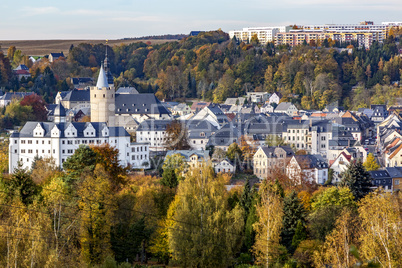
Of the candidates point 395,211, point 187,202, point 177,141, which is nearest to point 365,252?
point 395,211

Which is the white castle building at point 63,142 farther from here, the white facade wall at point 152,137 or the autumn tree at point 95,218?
the autumn tree at point 95,218

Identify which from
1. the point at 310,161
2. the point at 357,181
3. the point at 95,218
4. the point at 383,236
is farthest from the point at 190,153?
the point at 383,236

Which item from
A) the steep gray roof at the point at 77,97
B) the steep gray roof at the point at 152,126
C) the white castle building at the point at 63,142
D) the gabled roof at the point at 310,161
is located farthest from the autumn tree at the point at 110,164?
the steep gray roof at the point at 77,97

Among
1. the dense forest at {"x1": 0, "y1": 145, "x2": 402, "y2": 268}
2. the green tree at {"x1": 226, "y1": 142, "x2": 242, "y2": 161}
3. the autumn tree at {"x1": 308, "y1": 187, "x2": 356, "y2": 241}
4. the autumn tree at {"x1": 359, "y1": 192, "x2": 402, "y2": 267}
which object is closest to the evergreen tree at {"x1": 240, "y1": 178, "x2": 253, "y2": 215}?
the dense forest at {"x1": 0, "y1": 145, "x2": 402, "y2": 268}

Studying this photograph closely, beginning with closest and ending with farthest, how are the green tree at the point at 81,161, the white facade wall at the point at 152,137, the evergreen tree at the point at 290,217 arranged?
the evergreen tree at the point at 290,217, the green tree at the point at 81,161, the white facade wall at the point at 152,137

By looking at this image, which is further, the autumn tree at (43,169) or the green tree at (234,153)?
the green tree at (234,153)

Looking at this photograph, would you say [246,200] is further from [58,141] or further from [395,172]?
[58,141]
